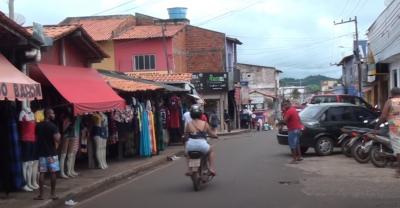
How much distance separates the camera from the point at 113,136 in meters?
19.2

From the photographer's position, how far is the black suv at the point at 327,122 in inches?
752

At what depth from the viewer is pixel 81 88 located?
611 inches

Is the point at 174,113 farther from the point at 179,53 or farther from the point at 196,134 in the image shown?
the point at 179,53

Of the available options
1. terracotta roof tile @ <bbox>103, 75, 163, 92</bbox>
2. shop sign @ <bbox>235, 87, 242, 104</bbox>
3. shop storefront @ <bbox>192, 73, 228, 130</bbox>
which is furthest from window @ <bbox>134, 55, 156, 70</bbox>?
terracotta roof tile @ <bbox>103, 75, 163, 92</bbox>

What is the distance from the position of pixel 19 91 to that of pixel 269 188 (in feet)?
17.1

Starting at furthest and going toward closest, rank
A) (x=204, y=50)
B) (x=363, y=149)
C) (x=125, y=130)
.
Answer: (x=204, y=50), (x=125, y=130), (x=363, y=149)

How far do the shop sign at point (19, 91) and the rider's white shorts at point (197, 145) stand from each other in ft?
10.1

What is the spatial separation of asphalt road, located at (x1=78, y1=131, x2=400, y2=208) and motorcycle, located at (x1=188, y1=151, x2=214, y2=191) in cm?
21

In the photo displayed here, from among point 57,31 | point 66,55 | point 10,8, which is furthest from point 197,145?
point 10,8

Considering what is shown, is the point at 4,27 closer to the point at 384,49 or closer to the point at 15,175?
the point at 15,175

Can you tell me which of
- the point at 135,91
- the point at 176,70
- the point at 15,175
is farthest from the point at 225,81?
the point at 15,175

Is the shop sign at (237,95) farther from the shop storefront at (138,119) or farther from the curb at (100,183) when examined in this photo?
the curb at (100,183)

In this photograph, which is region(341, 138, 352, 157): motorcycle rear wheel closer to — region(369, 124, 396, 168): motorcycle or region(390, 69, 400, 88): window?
region(369, 124, 396, 168): motorcycle

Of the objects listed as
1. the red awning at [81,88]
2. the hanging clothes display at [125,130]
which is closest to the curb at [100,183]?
the hanging clothes display at [125,130]
